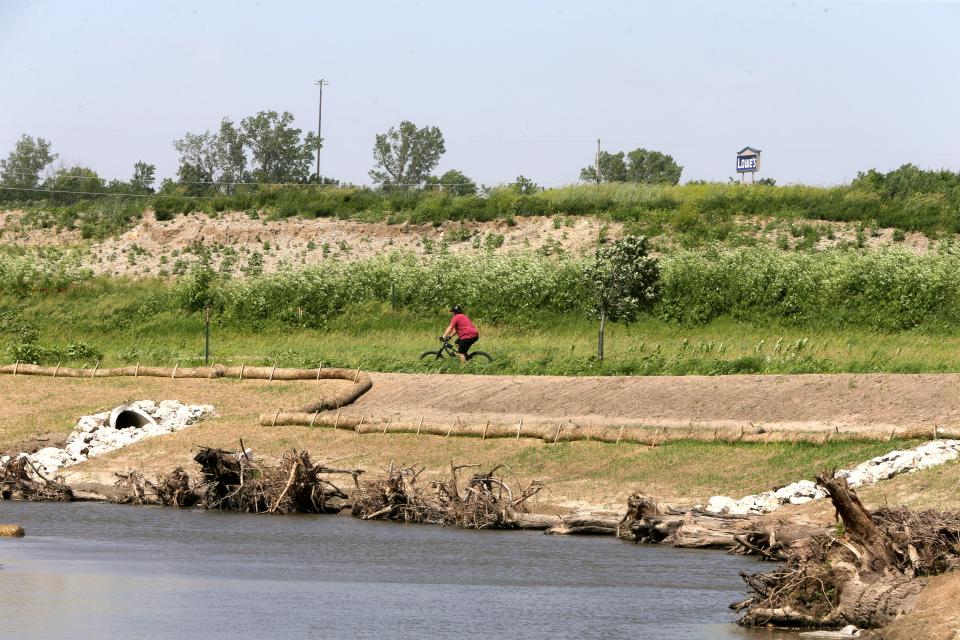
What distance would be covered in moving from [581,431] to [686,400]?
3.44 metres

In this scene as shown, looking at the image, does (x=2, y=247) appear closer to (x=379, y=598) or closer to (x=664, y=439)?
(x=664, y=439)

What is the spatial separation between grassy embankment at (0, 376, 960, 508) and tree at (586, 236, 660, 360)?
1028 centimetres

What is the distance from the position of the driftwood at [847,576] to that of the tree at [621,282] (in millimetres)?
25658

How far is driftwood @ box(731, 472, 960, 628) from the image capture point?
1399 cm

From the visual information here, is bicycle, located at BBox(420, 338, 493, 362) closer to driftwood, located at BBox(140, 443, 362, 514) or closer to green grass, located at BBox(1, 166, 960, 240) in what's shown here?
driftwood, located at BBox(140, 443, 362, 514)

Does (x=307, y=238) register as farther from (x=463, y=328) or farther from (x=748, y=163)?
(x=463, y=328)

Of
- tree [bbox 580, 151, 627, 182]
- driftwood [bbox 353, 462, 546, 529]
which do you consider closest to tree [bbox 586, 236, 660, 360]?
driftwood [bbox 353, 462, 546, 529]

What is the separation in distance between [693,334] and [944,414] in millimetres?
19427

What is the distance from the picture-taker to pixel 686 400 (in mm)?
29078

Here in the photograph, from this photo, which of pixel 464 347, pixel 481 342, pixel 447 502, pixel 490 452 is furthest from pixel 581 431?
pixel 481 342

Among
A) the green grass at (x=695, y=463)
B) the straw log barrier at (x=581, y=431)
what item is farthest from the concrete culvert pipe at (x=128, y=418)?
the green grass at (x=695, y=463)

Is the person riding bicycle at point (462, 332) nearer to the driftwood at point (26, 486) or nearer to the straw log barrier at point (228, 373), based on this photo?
the straw log barrier at point (228, 373)

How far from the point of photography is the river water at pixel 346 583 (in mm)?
14773

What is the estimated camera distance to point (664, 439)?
83.8 feet
